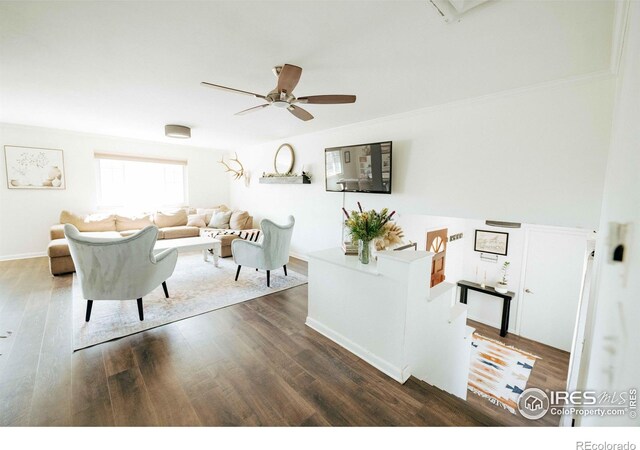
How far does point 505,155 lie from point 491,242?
312 centimetres

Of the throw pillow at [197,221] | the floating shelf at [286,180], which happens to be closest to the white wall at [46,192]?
the throw pillow at [197,221]

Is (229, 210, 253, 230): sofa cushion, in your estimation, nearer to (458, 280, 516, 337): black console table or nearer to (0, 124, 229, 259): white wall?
(0, 124, 229, 259): white wall

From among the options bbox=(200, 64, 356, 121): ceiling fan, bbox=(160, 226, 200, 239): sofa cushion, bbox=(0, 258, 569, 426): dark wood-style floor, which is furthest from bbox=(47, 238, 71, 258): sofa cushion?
bbox=(200, 64, 356, 121): ceiling fan

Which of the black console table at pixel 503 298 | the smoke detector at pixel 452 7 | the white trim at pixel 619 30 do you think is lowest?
the black console table at pixel 503 298

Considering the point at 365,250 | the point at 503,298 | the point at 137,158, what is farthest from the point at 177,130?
the point at 503,298

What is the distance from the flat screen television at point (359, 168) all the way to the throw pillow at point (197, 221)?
311 cm

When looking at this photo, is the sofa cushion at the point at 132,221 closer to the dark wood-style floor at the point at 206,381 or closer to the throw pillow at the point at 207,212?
the throw pillow at the point at 207,212

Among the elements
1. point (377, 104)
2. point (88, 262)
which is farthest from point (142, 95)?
point (377, 104)

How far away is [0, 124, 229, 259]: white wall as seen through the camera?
14.7 feet

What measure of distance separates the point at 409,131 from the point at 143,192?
5.69 metres

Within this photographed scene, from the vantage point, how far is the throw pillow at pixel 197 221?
576cm

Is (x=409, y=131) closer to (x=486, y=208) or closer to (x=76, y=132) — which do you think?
(x=486, y=208)

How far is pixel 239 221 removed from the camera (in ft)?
19.0

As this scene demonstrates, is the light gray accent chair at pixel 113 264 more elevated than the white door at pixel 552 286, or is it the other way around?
the light gray accent chair at pixel 113 264
